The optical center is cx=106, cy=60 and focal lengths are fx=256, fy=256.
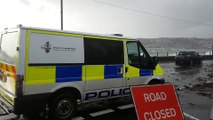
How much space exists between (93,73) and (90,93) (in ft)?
1.70

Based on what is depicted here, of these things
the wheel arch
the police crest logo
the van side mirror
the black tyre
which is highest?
the police crest logo

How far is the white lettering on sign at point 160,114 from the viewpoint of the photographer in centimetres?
430

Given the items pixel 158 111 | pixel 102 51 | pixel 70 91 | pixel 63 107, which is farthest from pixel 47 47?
pixel 158 111

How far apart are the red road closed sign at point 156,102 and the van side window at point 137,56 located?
107 inches

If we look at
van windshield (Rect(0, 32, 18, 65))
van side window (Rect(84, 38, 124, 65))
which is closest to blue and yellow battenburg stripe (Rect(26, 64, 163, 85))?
van side window (Rect(84, 38, 124, 65))

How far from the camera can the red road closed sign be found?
424 centimetres

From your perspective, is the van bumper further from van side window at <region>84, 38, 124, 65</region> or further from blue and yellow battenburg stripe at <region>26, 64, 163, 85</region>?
van side window at <region>84, 38, 124, 65</region>

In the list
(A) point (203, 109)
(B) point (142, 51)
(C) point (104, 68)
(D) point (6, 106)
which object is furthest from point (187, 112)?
(D) point (6, 106)

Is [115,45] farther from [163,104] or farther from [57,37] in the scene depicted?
[163,104]

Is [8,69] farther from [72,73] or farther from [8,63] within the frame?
[72,73]

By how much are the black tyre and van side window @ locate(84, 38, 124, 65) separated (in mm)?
986

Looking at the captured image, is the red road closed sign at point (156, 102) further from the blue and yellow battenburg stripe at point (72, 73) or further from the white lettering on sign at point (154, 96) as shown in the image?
the blue and yellow battenburg stripe at point (72, 73)

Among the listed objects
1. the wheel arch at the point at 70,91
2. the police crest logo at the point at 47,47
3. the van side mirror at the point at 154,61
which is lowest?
the wheel arch at the point at 70,91

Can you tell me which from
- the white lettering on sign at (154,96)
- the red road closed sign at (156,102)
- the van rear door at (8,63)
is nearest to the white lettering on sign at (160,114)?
the red road closed sign at (156,102)
